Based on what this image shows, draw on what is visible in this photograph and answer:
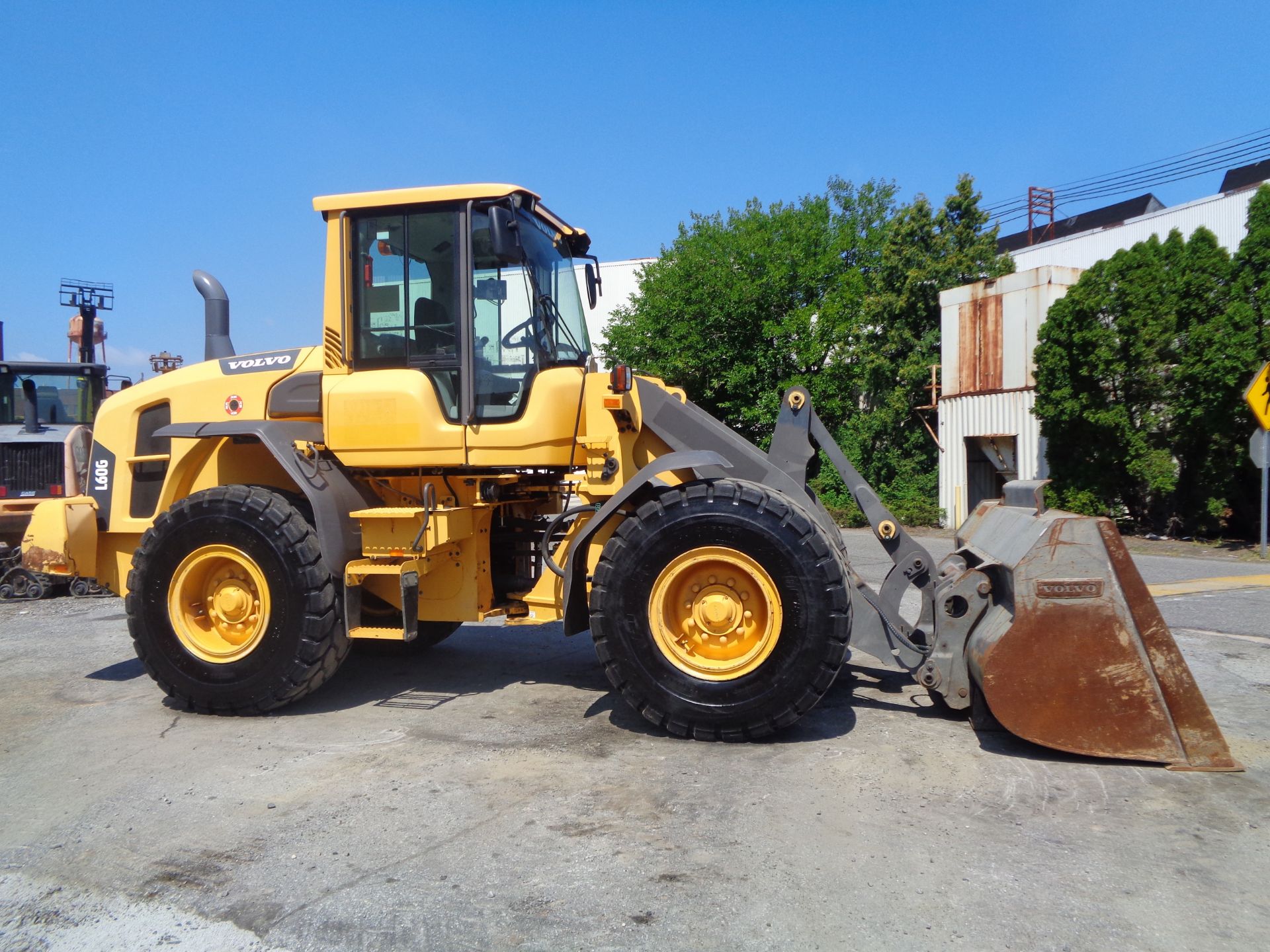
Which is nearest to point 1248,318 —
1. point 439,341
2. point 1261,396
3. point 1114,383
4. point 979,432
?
point 1261,396

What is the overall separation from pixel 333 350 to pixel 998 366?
17.5 meters

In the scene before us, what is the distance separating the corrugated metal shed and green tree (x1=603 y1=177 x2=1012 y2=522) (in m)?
2.65

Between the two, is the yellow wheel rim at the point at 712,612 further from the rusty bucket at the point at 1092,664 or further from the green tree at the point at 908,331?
the green tree at the point at 908,331

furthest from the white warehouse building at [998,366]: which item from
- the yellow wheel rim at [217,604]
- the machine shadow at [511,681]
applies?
the yellow wheel rim at [217,604]

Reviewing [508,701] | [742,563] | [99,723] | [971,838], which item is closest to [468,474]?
[508,701]

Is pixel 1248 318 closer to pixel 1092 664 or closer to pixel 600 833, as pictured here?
pixel 1092 664

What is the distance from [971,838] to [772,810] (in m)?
0.79

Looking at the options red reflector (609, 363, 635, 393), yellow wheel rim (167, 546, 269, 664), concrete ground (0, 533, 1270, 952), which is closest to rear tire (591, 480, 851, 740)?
concrete ground (0, 533, 1270, 952)

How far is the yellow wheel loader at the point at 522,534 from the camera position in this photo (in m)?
4.25

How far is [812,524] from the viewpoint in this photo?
4590 mm

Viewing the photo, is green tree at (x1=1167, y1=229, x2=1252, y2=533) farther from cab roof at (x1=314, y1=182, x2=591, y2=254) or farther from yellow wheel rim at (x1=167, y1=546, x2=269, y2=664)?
yellow wheel rim at (x1=167, y1=546, x2=269, y2=664)

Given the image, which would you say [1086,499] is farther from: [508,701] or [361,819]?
[361,819]

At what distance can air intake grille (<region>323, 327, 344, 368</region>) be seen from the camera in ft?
18.5

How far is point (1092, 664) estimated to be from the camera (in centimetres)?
410
